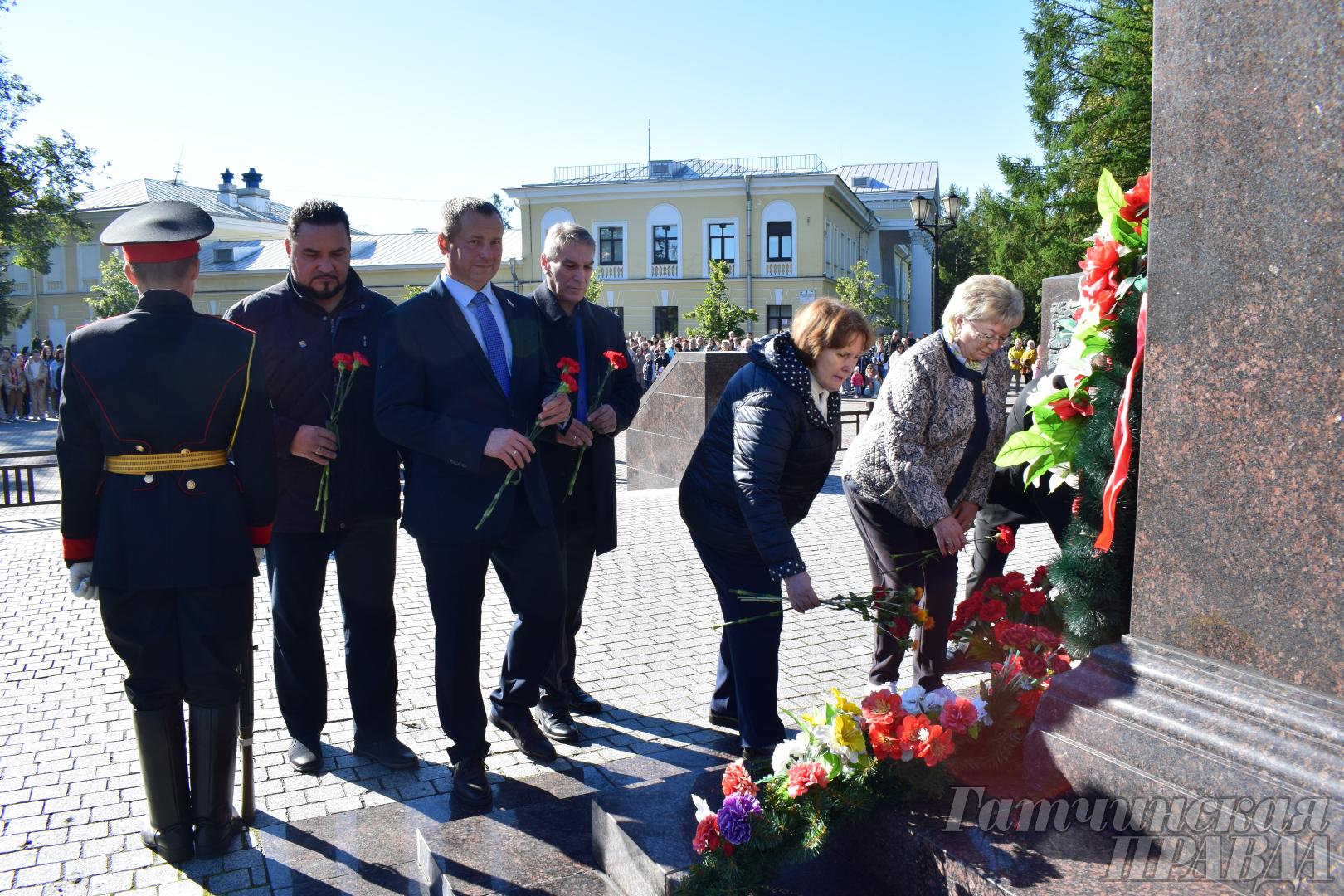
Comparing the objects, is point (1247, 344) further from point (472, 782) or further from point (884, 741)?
point (472, 782)

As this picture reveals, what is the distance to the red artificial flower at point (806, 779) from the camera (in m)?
2.86

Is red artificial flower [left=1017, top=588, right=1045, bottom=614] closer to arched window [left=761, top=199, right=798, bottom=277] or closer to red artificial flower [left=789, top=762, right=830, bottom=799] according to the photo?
red artificial flower [left=789, top=762, right=830, bottom=799]

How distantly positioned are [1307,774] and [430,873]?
7.55 ft

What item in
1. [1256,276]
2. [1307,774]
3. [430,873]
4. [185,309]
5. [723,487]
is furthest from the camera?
[723,487]

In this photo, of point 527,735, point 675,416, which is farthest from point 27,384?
point 527,735

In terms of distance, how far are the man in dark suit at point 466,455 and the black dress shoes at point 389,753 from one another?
371 millimetres

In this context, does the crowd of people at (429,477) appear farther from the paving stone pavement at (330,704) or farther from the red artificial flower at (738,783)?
the red artificial flower at (738,783)

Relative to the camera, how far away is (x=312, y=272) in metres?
4.09

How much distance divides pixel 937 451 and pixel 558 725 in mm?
Answer: 1900

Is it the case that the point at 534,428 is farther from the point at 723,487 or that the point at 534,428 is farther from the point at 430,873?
the point at 430,873

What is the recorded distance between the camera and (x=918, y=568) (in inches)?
170

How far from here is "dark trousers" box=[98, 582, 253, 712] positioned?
3396 millimetres

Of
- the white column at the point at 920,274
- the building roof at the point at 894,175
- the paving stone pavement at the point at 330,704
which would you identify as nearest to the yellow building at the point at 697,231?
the white column at the point at 920,274

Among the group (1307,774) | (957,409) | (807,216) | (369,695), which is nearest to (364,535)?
(369,695)
